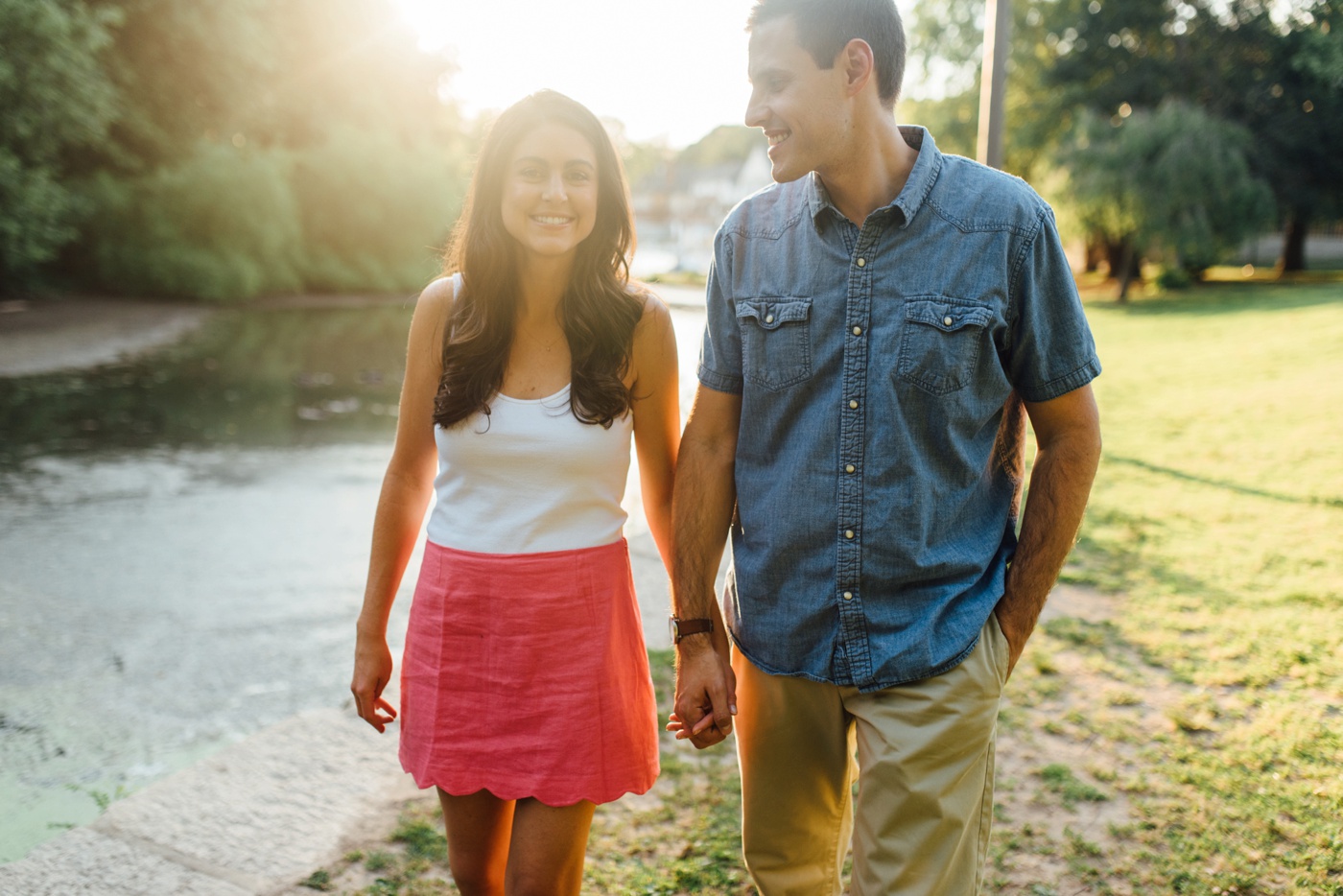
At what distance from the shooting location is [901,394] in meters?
2.03

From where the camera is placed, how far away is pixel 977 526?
2.14 metres

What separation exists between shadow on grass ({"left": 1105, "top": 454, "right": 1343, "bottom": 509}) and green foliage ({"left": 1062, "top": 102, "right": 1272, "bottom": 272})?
1879 cm

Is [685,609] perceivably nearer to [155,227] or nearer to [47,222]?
[47,222]

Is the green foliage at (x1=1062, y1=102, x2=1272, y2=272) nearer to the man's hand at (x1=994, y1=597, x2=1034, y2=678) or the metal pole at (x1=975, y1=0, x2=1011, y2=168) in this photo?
the metal pole at (x1=975, y1=0, x2=1011, y2=168)

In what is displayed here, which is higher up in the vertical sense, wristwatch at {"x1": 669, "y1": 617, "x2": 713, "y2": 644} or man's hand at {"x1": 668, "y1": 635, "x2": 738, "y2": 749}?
wristwatch at {"x1": 669, "y1": 617, "x2": 713, "y2": 644}

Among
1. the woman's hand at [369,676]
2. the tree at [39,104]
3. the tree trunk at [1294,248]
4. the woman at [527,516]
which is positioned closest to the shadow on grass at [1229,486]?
the woman at [527,516]

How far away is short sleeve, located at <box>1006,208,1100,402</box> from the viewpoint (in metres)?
2.01

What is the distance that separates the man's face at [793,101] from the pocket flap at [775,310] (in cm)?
25

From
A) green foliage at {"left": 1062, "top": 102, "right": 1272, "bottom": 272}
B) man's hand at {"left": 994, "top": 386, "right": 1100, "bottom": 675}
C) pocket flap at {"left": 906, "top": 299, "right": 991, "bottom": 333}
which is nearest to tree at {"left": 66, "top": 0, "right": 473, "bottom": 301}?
green foliage at {"left": 1062, "top": 102, "right": 1272, "bottom": 272}

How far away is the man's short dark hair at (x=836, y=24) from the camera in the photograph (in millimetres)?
2010

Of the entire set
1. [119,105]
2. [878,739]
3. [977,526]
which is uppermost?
[119,105]

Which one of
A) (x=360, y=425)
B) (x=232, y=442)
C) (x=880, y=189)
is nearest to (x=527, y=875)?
(x=880, y=189)

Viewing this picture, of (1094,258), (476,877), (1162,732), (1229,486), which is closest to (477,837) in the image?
(476,877)

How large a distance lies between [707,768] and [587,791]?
161cm
